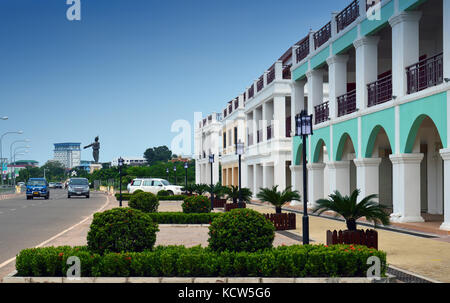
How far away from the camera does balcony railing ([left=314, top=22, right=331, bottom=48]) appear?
2592 centimetres

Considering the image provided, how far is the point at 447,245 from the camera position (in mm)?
13320

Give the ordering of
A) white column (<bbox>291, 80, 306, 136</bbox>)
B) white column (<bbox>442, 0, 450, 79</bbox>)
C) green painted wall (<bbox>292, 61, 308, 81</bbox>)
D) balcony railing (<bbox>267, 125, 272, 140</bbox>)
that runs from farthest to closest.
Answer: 1. balcony railing (<bbox>267, 125, 272, 140</bbox>)
2. white column (<bbox>291, 80, 306, 136</bbox>)
3. green painted wall (<bbox>292, 61, 308, 81</bbox>)
4. white column (<bbox>442, 0, 450, 79</bbox>)

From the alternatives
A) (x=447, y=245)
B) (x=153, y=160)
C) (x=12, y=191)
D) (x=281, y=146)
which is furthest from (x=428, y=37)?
(x=153, y=160)

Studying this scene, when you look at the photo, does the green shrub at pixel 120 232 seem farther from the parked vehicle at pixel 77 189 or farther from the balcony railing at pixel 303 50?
the parked vehicle at pixel 77 189

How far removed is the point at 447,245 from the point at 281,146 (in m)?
23.0

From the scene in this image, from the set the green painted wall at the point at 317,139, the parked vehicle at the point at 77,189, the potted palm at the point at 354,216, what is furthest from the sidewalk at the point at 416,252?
the parked vehicle at the point at 77,189

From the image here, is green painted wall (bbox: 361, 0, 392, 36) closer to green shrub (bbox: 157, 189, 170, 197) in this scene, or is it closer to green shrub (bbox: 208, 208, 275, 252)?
green shrub (bbox: 208, 208, 275, 252)

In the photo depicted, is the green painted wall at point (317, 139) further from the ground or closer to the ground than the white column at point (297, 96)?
closer to the ground

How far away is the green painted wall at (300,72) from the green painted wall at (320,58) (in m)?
1.20

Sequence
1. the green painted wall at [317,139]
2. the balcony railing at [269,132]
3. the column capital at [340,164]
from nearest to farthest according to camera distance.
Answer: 1. the column capital at [340,164]
2. the green painted wall at [317,139]
3. the balcony railing at [269,132]

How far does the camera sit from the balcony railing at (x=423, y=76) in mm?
17625

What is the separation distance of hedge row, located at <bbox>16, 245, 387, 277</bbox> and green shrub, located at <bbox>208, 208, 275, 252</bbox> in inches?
26.6

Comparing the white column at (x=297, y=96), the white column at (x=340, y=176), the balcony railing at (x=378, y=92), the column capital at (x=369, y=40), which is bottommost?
the white column at (x=340, y=176)

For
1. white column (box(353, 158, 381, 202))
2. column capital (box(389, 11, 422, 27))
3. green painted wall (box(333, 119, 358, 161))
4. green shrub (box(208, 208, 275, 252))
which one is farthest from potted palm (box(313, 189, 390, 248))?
green painted wall (box(333, 119, 358, 161))
